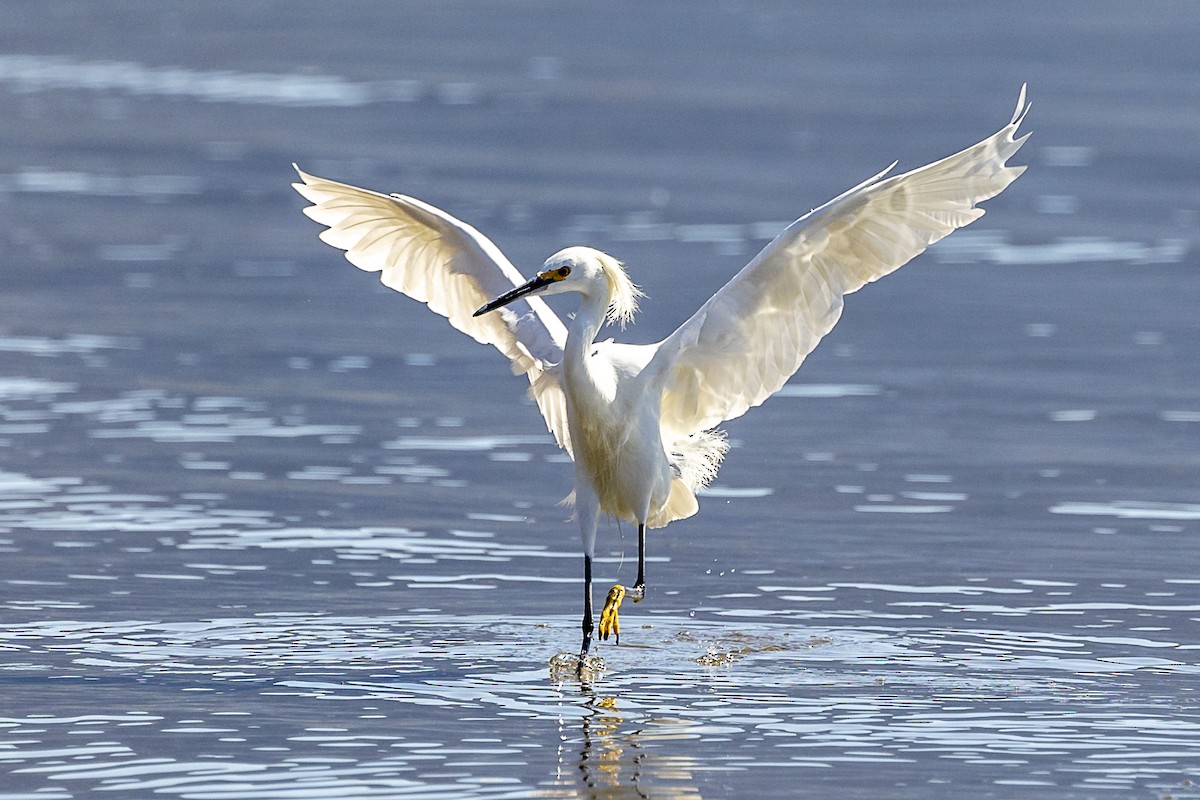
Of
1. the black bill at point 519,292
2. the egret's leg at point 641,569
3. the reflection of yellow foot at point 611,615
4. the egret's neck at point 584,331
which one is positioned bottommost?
the reflection of yellow foot at point 611,615

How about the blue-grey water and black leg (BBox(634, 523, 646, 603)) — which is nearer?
the blue-grey water

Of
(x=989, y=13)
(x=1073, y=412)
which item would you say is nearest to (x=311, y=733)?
(x=1073, y=412)

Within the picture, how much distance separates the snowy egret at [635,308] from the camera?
31.3ft

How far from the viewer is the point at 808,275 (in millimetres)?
9844

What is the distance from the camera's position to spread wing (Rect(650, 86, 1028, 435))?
30.9ft

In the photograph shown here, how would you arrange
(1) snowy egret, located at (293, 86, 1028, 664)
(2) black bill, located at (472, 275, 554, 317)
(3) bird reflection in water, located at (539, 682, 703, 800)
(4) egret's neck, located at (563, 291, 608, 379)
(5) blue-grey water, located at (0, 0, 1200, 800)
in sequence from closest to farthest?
1. (3) bird reflection in water, located at (539, 682, 703, 800)
2. (5) blue-grey water, located at (0, 0, 1200, 800)
3. (1) snowy egret, located at (293, 86, 1028, 664)
4. (2) black bill, located at (472, 275, 554, 317)
5. (4) egret's neck, located at (563, 291, 608, 379)

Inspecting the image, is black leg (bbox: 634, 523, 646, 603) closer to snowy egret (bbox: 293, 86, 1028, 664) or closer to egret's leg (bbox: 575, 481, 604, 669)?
snowy egret (bbox: 293, 86, 1028, 664)

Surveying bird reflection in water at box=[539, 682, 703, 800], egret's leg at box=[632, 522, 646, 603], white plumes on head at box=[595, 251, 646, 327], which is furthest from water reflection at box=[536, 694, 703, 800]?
white plumes on head at box=[595, 251, 646, 327]

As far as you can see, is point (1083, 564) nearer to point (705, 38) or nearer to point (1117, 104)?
point (1117, 104)

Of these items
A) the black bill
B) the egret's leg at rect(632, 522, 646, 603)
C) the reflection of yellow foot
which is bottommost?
the reflection of yellow foot

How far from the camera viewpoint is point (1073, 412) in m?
13.1

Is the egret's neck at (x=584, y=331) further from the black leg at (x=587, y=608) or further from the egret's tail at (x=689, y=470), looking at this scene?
the egret's tail at (x=689, y=470)

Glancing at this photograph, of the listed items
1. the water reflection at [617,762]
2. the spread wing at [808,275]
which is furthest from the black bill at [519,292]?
the water reflection at [617,762]

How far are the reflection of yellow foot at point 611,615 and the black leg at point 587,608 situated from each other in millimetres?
56
